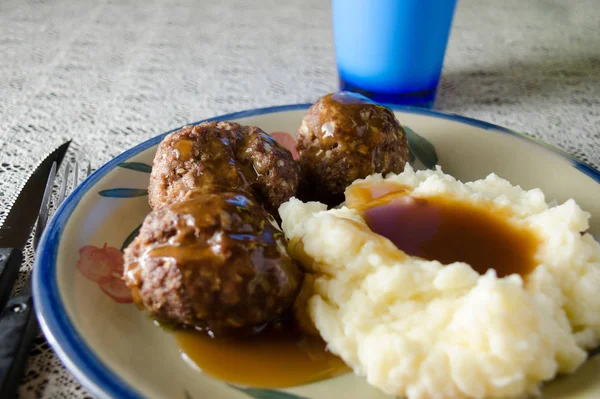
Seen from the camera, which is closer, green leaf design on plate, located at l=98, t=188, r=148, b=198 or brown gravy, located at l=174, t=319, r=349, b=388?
brown gravy, located at l=174, t=319, r=349, b=388

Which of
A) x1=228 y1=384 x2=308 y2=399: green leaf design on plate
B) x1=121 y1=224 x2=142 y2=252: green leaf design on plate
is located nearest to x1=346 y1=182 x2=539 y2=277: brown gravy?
x1=228 y1=384 x2=308 y2=399: green leaf design on plate

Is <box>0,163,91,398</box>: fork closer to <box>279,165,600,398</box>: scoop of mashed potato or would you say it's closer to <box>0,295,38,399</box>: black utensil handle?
<box>0,295,38,399</box>: black utensil handle

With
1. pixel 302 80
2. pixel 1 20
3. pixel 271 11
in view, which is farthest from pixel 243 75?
pixel 1 20

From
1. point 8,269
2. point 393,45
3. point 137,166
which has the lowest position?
point 8,269

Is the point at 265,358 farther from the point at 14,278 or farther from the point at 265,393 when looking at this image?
the point at 14,278

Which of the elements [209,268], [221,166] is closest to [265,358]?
[209,268]

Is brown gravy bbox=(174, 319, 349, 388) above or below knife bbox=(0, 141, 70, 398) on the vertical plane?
below
